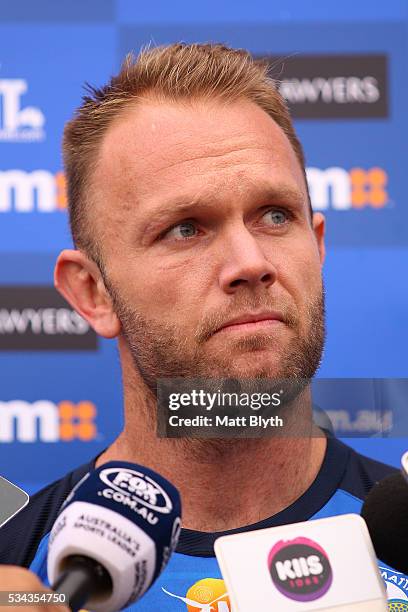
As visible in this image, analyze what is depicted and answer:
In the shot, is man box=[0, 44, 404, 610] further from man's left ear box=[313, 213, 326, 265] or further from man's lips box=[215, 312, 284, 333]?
man's left ear box=[313, 213, 326, 265]

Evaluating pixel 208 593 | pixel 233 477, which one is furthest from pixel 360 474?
pixel 208 593

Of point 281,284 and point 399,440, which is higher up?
point 281,284

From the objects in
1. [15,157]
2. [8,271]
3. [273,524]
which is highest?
[15,157]

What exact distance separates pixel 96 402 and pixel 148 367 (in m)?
0.35

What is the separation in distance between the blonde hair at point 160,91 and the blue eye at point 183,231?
16 centimetres

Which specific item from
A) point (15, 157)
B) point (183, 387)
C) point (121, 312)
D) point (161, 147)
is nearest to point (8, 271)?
point (15, 157)

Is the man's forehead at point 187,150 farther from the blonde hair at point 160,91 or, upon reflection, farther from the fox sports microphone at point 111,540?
the fox sports microphone at point 111,540

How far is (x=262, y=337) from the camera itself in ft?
3.79

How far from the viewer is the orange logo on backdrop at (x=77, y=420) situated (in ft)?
5.38

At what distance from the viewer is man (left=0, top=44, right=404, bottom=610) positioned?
1.18m

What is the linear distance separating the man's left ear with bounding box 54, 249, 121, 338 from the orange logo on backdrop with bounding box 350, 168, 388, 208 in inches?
22.7

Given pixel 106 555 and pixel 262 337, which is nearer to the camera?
pixel 106 555

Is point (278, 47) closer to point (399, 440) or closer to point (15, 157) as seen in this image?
point (15, 157)

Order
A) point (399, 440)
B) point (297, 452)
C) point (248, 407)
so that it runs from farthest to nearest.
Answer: point (399, 440) → point (297, 452) → point (248, 407)
